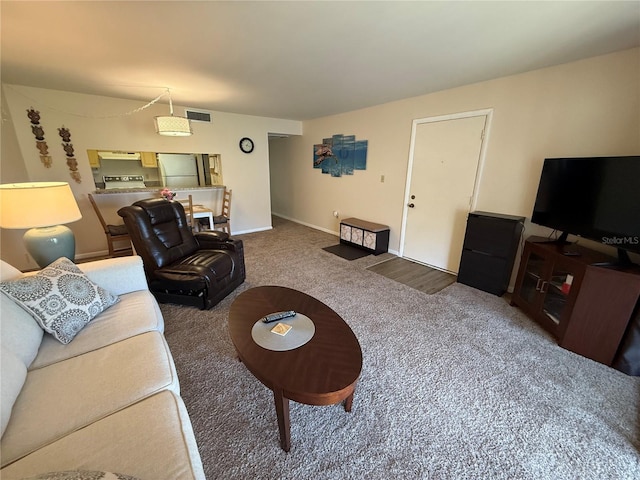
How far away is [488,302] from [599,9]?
2.32m

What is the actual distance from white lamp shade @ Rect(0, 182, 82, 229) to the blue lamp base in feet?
0.64

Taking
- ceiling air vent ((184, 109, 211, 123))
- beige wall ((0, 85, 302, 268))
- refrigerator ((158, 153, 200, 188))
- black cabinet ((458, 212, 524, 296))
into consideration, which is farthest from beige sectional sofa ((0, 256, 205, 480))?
refrigerator ((158, 153, 200, 188))

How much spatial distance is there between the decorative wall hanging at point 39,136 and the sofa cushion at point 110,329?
303 centimetres

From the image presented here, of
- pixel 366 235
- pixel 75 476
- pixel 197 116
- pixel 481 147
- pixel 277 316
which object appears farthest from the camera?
pixel 197 116

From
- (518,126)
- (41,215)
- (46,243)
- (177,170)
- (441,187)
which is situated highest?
(518,126)

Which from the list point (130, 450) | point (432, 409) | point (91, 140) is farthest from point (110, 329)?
point (91, 140)

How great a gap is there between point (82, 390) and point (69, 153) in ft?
12.5

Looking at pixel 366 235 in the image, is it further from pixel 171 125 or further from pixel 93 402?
pixel 93 402

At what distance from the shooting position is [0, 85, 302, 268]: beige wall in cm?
306

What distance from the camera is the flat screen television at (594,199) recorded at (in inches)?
68.6

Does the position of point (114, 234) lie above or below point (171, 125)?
below

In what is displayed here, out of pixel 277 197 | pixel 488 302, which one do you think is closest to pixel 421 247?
pixel 488 302

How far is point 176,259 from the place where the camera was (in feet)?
8.63

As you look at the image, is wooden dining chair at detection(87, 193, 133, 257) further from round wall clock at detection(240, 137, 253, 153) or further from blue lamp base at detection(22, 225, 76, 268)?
round wall clock at detection(240, 137, 253, 153)
